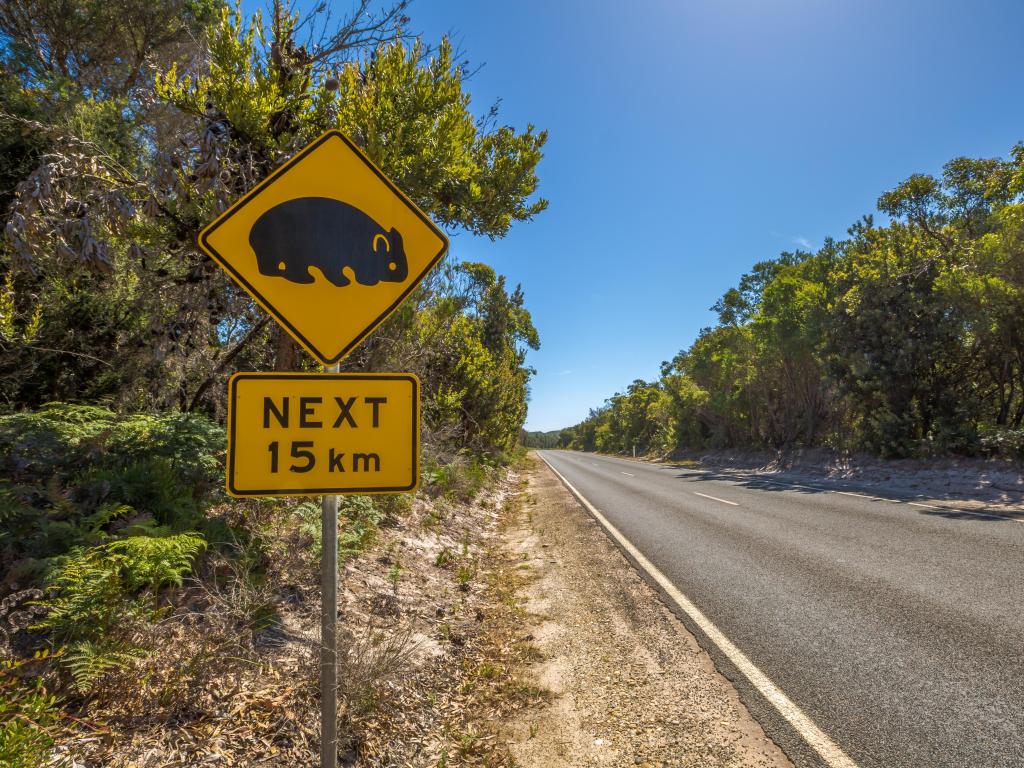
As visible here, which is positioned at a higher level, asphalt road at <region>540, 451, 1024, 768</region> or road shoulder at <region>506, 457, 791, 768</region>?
asphalt road at <region>540, 451, 1024, 768</region>

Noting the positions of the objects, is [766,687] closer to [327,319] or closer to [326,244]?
[327,319]

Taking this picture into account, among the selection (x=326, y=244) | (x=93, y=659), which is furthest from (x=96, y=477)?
(x=326, y=244)

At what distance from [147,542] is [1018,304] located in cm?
2114

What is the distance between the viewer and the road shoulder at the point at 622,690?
252cm

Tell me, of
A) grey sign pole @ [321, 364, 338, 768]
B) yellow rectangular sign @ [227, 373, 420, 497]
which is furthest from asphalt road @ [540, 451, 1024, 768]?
yellow rectangular sign @ [227, 373, 420, 497]

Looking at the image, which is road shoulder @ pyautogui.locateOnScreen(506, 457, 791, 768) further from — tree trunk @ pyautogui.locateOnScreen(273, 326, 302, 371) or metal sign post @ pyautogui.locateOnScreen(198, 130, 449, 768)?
tree trunk @ pyautogui.locateOnScreen(273, 326, 302, 371)

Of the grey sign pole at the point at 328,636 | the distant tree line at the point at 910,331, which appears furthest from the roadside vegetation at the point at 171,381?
the distant tree line at the point at 910,331

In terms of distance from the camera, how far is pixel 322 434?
192cm

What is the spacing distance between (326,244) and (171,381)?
22.1ft

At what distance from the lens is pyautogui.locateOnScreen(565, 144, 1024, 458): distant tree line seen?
14.0 meters

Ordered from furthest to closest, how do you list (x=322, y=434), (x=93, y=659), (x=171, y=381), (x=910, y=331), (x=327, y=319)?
(x=910, y=331), (x=171, y=381), (x=93, y=659), (x=327, y=319), (x=322, y=434)

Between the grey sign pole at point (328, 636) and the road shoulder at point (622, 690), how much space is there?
3.69 feet

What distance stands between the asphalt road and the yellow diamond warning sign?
10.7ft

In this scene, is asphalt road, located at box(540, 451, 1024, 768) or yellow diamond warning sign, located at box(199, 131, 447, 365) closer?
yellow diamond warning sign, located at box(199, 131, 447, 365)
